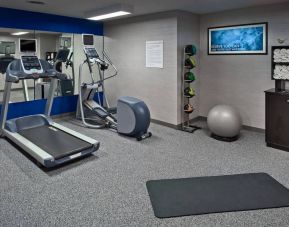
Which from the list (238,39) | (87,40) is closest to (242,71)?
(238,39)

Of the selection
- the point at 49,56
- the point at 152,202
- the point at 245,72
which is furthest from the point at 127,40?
the point at 152,202

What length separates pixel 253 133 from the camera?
5.07m

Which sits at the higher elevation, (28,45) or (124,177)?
(28,45)

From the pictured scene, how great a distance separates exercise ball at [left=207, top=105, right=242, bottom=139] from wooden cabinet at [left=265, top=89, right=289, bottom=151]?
19.3 inches

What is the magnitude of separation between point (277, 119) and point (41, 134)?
12.3ft

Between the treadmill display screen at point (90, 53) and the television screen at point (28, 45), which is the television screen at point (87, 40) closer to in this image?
the treadmill display screen at point (90, 53)

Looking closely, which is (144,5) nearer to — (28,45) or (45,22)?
(45,22)

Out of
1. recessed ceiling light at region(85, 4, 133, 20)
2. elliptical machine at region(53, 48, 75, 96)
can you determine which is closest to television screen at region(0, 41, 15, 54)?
elliptical machine at region(53, 48, 75, 96)

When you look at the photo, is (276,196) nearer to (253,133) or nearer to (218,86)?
(253,133)

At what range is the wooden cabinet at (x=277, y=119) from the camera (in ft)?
13.3

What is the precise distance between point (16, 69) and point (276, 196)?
14.0ft

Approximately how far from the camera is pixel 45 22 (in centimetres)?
563

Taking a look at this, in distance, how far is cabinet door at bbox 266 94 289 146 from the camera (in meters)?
4.06

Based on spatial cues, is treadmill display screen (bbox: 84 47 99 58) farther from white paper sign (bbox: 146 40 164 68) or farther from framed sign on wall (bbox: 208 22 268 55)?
framed sign on wall (bbox: 208 22 268 55)
